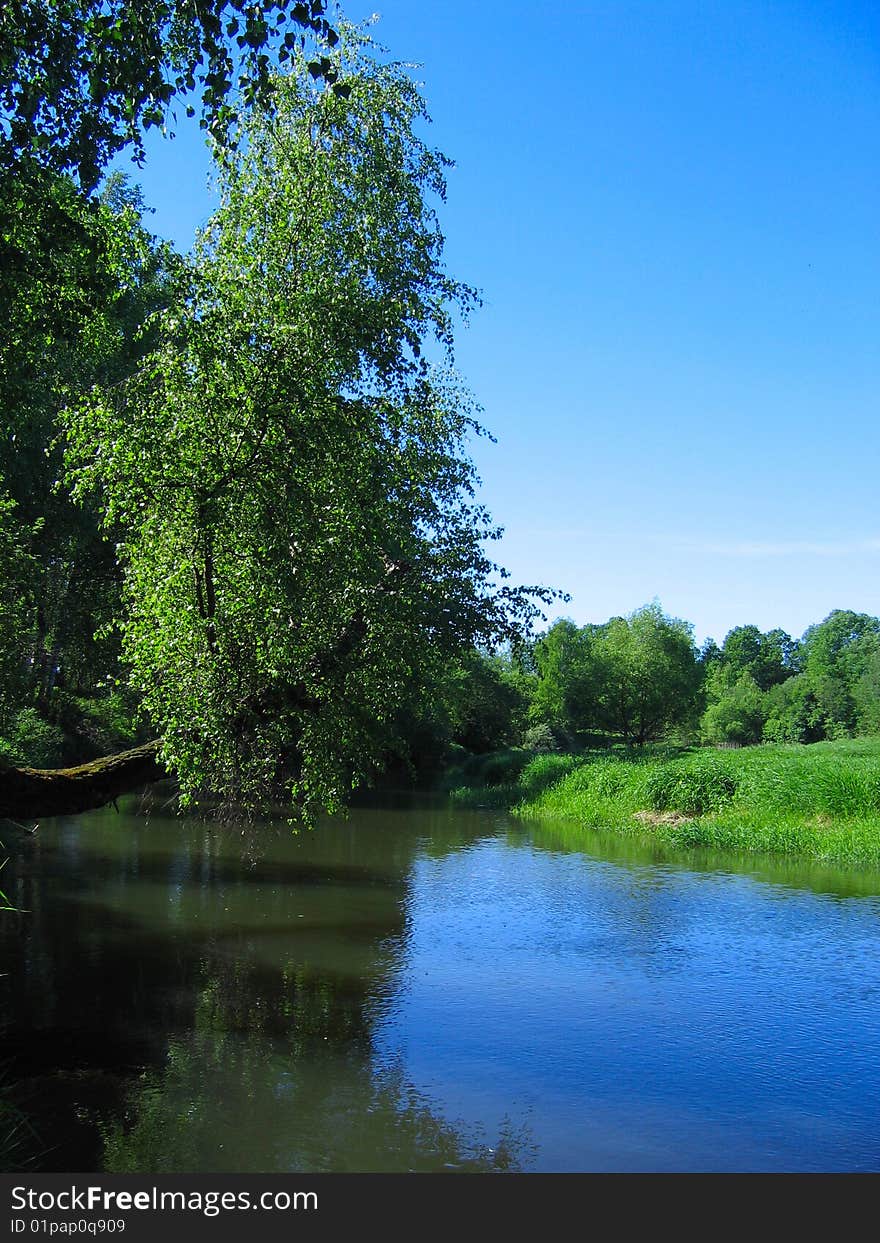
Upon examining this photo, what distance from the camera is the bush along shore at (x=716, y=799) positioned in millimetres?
24123

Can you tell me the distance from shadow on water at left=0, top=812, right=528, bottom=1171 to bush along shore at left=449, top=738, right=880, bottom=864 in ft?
31.7

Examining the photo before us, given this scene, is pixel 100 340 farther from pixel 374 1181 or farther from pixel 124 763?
pixel 374 1181

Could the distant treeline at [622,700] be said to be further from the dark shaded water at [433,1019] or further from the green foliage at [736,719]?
the dark shaded water at [433,1019]

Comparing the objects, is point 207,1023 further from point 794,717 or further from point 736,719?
point 736,719

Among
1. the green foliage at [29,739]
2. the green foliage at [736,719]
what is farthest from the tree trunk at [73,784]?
the green foliage at [736,719]

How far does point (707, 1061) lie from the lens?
1062 cm

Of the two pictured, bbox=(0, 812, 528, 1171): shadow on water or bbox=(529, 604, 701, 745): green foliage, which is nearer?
bbox=(0, 812, 528, 1171): shadow on water

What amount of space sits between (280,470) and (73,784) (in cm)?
386

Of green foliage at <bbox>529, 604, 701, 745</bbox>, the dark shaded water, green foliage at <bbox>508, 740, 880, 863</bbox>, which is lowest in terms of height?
the dark shaded water

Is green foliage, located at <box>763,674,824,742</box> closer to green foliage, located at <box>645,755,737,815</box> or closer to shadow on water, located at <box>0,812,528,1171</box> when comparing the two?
green foliage, located at <box>645,755,737,815</box>

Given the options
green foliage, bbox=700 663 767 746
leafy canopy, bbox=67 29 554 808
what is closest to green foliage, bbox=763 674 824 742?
green foliage, bbox=700 663 767 746

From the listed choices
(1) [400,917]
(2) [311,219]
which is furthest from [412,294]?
(1) [400,917]

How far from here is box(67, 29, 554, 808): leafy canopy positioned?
9.34 m

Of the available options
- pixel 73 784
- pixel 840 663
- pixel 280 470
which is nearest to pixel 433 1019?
pixel 73 784
